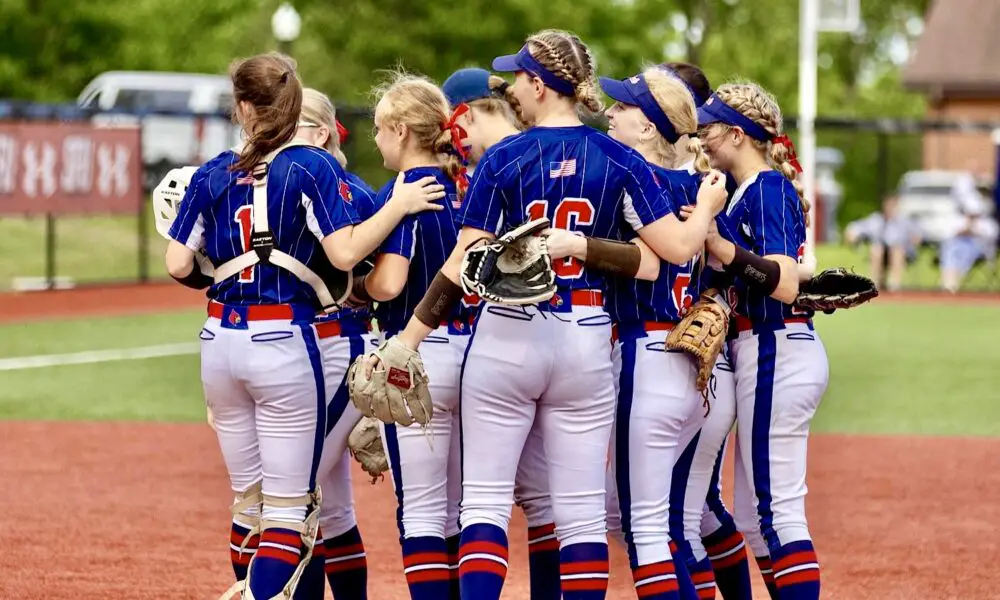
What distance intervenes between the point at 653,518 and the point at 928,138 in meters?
45.7

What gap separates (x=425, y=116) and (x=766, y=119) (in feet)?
3.60

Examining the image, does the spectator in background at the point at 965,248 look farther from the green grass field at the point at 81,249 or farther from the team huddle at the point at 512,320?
the team huddle at the point at 512,320

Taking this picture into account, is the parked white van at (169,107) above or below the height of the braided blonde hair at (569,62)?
above

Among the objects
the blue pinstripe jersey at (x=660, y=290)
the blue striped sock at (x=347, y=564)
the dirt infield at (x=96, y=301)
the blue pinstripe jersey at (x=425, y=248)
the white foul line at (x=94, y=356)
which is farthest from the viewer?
the dirt infield at (x=96, y=301)

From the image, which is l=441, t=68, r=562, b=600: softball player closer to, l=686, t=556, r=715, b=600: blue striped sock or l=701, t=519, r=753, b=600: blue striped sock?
l=686, t=556, r=715, b=600: blue striped sock

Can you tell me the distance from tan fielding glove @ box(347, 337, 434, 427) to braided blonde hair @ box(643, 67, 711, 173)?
1.02m

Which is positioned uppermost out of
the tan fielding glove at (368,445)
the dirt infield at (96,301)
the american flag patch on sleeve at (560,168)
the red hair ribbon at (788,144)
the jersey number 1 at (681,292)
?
the red hair ribbon at (788,144)

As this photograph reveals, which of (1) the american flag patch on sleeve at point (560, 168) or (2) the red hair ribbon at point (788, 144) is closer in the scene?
(1) the american flag patch on sleeve at point (560, 168)

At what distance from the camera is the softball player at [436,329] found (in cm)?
489

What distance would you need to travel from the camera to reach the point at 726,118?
16.8 feet

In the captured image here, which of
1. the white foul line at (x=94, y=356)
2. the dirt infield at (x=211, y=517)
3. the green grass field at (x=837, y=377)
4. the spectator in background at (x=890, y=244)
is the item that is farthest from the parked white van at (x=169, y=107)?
the dirt infield at (x=211, y=517)

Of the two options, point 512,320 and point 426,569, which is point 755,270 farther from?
point 426,569

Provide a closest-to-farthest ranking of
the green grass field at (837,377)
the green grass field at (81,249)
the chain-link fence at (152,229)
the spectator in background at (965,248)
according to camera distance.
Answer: the green grass field at (837,377) < the chain-link fence at (152,229) < the spectator in background at (965,248) < the green grass field at (81,249)

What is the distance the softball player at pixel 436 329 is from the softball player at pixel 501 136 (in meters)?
0.11
